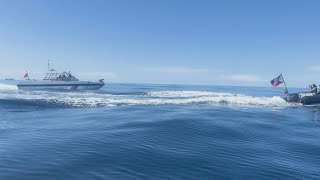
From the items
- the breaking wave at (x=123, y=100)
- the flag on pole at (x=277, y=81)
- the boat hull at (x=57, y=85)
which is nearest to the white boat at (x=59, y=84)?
the boat hull at (x=57, y=85)

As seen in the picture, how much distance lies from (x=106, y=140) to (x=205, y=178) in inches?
335

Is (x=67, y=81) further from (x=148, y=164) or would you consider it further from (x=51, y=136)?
(x=148, y=164)

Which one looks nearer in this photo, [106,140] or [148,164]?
[148,164]

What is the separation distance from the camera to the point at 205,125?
26641 mm

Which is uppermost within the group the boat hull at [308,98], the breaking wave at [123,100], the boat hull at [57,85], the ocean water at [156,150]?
the boat hull at [57,85]

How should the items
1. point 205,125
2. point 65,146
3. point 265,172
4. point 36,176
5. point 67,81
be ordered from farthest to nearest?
point 67,81 < point 205,125 < point 65,146 < point 265,172 < point 36,176

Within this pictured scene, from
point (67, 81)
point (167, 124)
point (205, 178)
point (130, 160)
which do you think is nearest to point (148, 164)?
point (130, 160)

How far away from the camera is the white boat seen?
302 ft

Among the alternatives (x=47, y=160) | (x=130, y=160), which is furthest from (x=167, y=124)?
(x=47, y=160)

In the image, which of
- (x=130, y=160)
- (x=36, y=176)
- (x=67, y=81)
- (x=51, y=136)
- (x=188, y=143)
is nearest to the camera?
(x=36, y=176)

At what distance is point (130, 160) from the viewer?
50.1ft

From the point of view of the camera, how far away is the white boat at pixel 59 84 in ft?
302

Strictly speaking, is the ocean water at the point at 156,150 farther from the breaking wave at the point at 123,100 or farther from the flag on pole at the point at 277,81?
the flag on pole at the point at 277,81

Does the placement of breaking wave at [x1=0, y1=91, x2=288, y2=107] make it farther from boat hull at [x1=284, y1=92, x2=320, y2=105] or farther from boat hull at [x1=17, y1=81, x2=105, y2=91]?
boat hull at [x1=17, y1=81, x2=105, y2=91]
